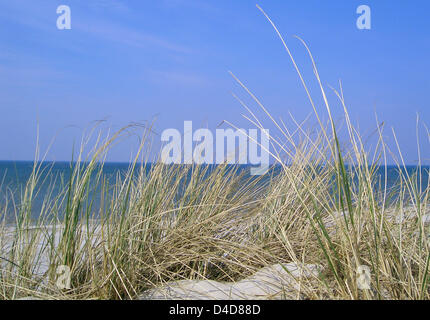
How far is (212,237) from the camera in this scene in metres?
1.81

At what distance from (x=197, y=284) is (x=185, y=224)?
1.37 ft

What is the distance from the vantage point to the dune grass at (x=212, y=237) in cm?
141

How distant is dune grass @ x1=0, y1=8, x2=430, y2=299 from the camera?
1414mm

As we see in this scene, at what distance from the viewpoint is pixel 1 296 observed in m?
1.68

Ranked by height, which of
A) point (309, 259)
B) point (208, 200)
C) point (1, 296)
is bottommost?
point (1, 296)

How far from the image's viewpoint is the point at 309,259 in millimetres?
1768

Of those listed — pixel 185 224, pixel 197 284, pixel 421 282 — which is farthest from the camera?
pixel 185 224

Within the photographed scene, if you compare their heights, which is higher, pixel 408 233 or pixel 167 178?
pixel 167 178
